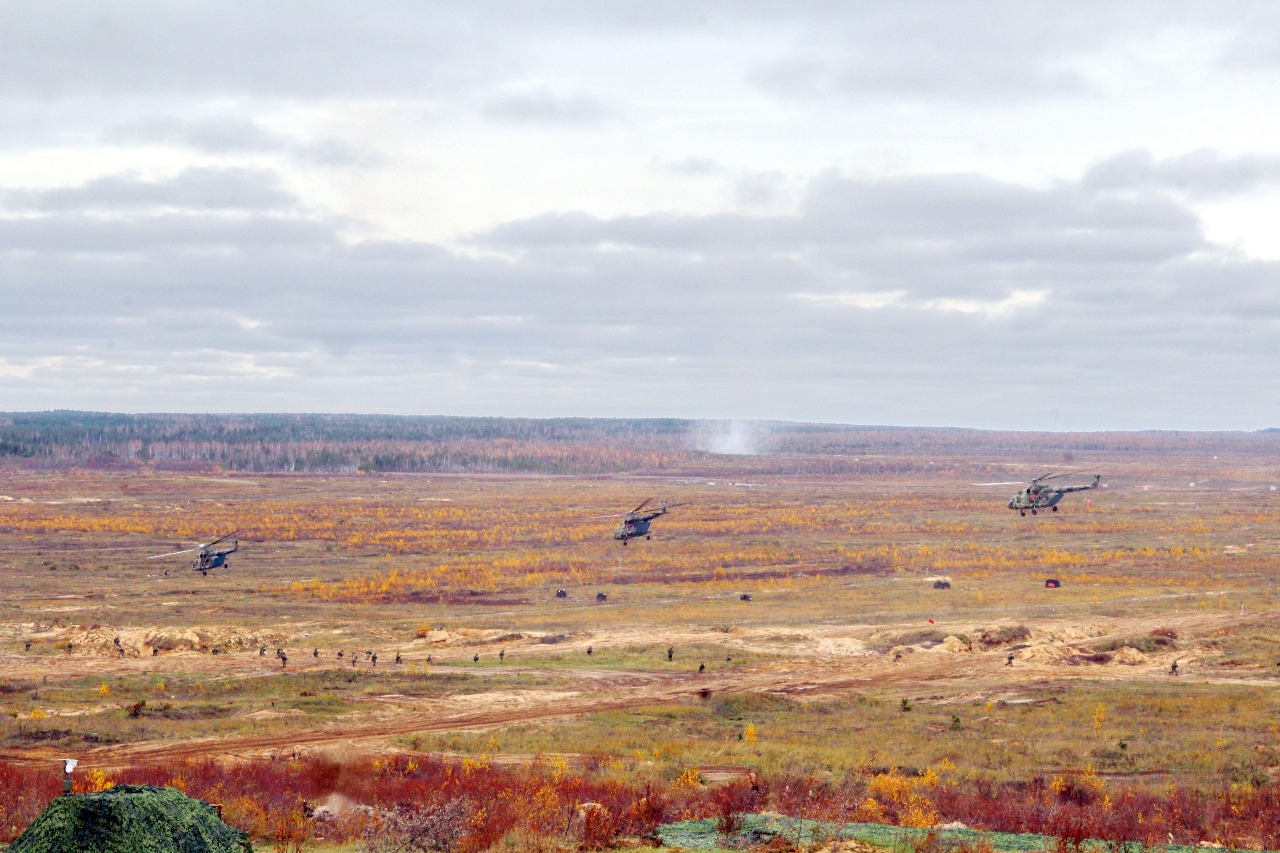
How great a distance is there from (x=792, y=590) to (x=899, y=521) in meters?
53.1

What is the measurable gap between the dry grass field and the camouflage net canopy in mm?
5399

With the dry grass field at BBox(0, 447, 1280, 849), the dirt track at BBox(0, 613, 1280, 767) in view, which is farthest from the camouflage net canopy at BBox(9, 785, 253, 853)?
the dirt track at BBox(0, 613, 1280, 767)

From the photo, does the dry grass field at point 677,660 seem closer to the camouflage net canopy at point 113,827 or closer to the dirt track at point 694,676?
the dirt track at point 694,676

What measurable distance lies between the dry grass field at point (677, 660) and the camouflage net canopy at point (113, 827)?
17.7 feet

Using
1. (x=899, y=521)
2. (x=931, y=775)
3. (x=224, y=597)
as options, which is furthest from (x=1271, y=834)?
(x=899, y=521)

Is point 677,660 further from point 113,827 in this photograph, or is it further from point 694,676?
point 113,827

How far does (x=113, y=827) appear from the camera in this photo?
32.2ft

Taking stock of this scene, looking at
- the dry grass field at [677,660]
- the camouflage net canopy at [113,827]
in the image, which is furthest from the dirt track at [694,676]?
the camouflage net canopy at [113,827]

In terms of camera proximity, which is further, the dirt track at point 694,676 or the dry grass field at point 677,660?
the dirt track at point 694,676

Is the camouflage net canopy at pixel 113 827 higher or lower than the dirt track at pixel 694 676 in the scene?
higher

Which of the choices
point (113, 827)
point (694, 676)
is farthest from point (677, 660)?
point (113, 827)

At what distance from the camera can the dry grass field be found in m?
26.4

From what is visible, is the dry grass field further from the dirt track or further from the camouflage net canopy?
the camouflage net canopy

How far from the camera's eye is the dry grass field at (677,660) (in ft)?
86.5
